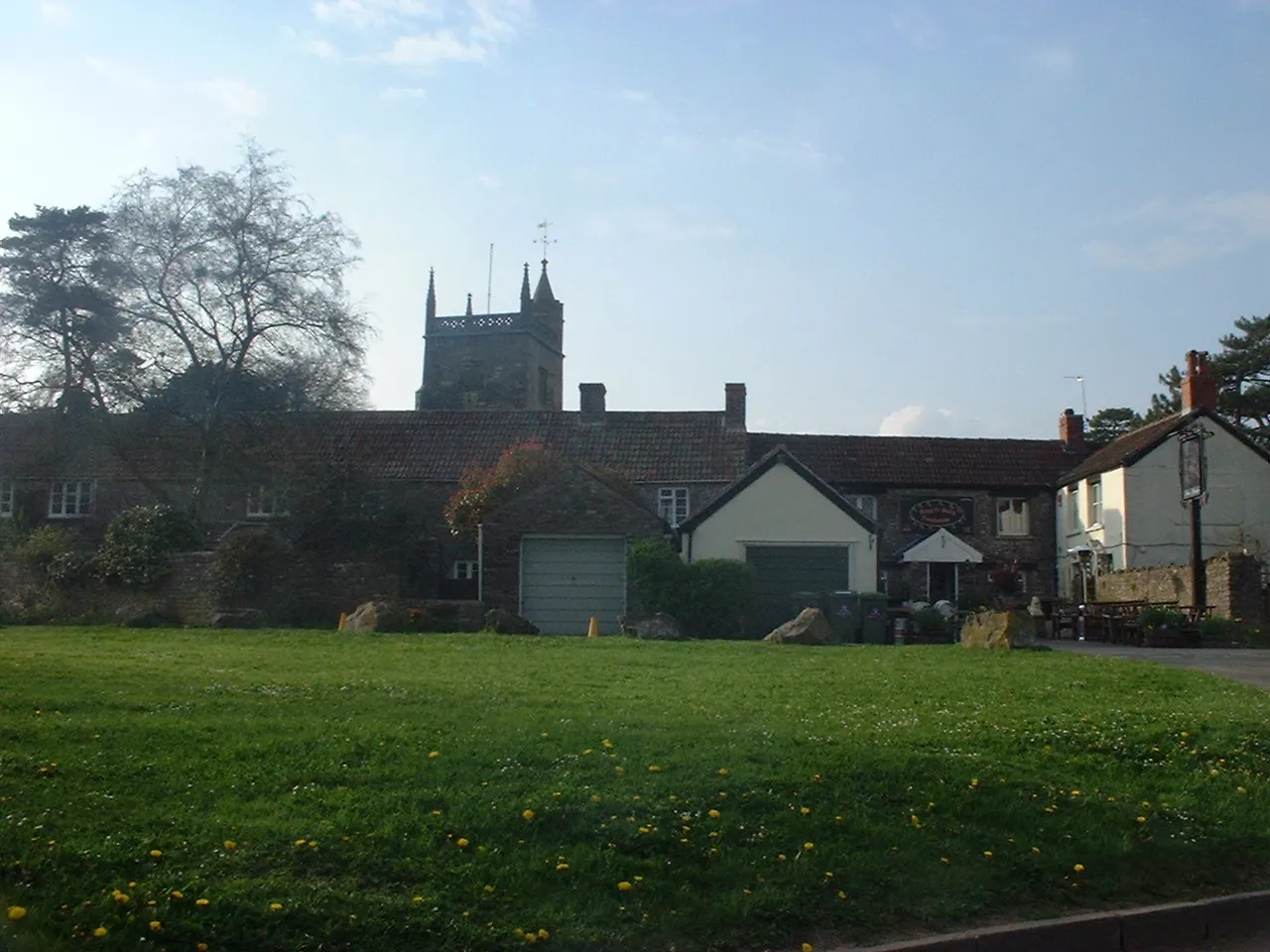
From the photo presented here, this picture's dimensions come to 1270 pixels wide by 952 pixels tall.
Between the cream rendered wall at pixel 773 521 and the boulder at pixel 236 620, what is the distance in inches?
448

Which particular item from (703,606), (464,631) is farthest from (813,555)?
(464,631)

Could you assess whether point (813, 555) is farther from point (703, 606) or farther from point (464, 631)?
point (464, 631)

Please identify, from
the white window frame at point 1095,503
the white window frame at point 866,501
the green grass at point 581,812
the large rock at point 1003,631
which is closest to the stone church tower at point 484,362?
the white window frame at point 866,501

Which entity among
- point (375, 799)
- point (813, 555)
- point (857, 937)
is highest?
point (813, 555)

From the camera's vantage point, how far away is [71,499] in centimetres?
4753

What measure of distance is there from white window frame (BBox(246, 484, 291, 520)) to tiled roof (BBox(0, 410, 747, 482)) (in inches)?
67.5

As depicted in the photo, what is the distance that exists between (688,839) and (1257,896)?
154 inches

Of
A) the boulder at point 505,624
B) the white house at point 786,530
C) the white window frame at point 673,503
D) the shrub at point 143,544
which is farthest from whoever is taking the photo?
the white window frame at point 673,503

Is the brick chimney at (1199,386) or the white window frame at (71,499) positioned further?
the white window frame at (71,499)

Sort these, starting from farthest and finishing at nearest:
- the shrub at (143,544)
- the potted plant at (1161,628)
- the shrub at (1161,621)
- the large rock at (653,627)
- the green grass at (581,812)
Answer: the shrub at (143,544) < the shrub at (1161,621) < the potted plant at (1161,628) < the large rock at (653,627) < the green grass at (581,812)

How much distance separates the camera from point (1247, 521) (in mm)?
44562

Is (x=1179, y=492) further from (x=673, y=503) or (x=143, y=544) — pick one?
(x=143, y=544)

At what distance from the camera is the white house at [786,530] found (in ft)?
115

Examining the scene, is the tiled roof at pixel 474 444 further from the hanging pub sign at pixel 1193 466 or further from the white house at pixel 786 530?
the hanging pub sign at pixel 1193 466
